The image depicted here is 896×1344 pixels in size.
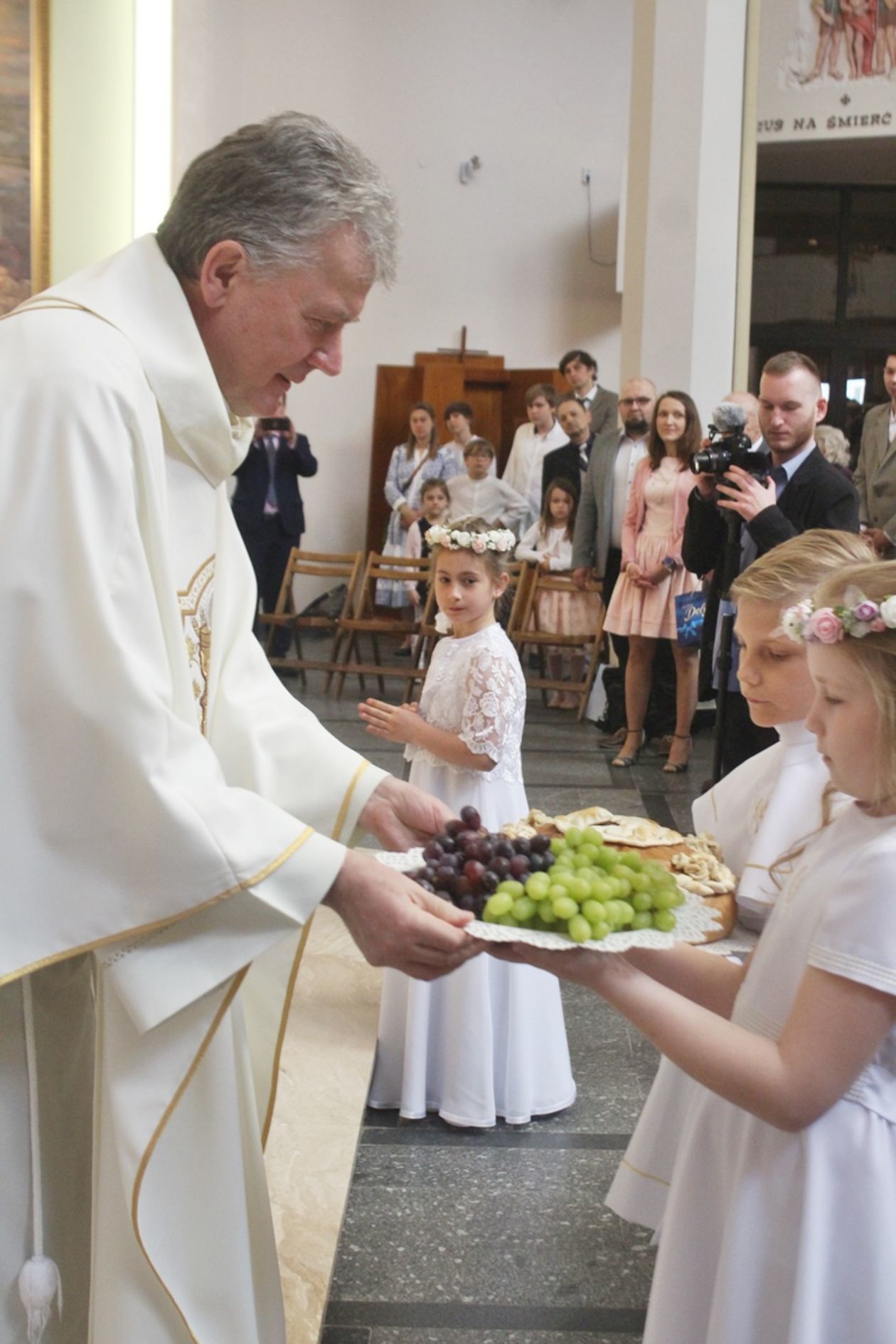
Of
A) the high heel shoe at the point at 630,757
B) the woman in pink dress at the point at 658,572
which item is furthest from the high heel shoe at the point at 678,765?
the high heel shoe at the point at 630,757

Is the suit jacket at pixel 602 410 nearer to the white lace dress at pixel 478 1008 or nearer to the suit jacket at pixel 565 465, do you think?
the suit jacket at pixel 565 465

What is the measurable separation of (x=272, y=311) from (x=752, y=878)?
121cm

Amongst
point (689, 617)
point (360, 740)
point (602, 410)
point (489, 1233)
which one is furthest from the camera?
point (602, 410)

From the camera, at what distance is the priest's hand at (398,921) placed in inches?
67.8

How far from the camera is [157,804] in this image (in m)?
1.64

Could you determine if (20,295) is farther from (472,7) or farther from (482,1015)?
(472,7)

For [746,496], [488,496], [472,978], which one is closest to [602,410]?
[488,496]

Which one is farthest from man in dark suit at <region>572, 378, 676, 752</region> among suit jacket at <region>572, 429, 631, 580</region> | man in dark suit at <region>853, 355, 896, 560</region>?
man in dark suit at <region>853, 355, 896, 560</region>

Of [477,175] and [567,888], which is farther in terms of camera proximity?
[477,175]

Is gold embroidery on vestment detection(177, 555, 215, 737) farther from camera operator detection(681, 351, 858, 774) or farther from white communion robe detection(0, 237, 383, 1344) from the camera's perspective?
Answer: camera operator detection(681, 351, 858, 774)

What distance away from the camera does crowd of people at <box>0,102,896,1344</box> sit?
1648 millimetres

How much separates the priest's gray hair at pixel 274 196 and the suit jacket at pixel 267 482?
917 cm

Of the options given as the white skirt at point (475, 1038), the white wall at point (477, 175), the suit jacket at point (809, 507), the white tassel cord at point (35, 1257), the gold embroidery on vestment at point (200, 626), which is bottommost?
the white skirt at point (475, 1038)

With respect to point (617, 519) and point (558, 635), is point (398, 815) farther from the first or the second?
point (558, 635)
